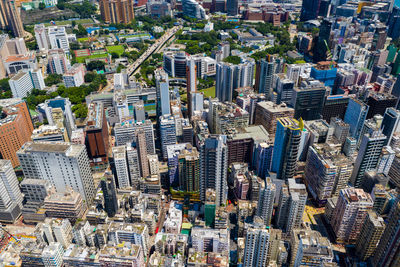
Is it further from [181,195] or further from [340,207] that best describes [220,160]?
[340,207]

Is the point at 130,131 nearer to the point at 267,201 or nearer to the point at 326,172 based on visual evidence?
the point at 267,201

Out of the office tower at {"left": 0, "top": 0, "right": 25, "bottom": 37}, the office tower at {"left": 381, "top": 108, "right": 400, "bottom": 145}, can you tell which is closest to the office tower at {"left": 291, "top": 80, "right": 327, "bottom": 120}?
A: the office tower at {"left": 381, "top": 108, "right": 400, "bottom": 145}

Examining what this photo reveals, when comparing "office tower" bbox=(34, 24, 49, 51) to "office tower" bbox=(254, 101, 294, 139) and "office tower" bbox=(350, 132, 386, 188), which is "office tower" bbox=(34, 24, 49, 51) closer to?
"office tower" bbox=(254, 101, 294, 139)

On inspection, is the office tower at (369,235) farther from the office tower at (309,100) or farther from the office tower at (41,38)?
the office tower at (41,38)

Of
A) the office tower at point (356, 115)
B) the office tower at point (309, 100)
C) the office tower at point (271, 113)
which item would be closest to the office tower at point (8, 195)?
the office tower at point (271, 113)

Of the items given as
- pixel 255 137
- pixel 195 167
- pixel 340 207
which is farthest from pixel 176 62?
pixel 340 207
